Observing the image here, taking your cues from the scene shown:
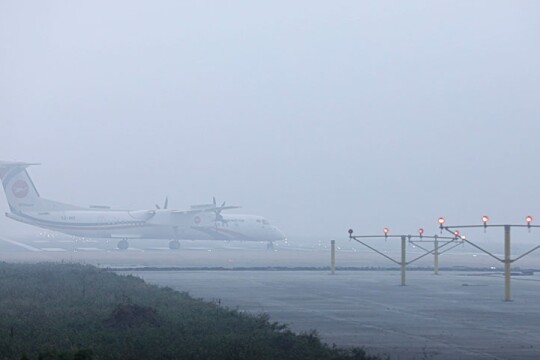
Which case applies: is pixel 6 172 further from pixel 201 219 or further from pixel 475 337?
pixel 475 337

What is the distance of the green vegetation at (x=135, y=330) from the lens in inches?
484

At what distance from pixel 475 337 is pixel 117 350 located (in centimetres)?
653

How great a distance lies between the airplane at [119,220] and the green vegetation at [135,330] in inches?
2050

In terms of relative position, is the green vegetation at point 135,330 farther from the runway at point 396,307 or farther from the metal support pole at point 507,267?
the metal support pole at point 507,267

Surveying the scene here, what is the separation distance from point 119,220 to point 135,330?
62282mm

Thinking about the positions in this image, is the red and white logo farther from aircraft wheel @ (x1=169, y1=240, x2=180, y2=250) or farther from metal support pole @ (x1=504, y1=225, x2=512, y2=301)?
metal support pole @ (x1=504, y1=225, x2=512, y2=301)

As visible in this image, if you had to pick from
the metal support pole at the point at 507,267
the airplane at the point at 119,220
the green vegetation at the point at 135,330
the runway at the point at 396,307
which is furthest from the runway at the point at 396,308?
the airplane at the point at 119,220

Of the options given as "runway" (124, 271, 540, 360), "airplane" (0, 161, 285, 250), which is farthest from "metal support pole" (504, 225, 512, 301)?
"airplane" (0, 161, 285, 250)

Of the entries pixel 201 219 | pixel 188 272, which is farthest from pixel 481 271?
pixel 201 219

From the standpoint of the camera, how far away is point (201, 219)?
261 feet

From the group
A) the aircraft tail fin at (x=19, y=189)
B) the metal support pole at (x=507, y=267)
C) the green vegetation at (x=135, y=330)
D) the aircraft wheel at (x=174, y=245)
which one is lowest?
the green vegetation at (x=135, y=330)

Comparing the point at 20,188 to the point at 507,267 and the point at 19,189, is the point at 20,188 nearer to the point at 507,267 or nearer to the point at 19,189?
the point at 19,189

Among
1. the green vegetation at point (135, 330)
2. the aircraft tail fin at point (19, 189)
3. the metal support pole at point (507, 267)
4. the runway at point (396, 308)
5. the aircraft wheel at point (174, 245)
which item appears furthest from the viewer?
the aircraft wheel at point (174, 245)

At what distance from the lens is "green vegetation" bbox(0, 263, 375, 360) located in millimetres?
12281
